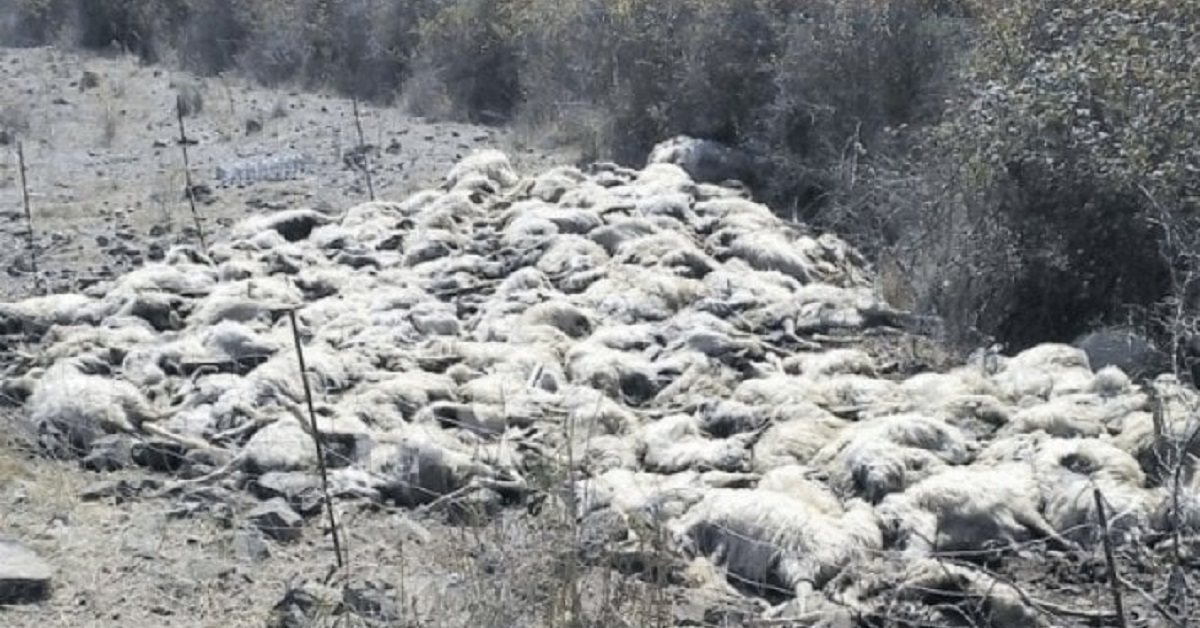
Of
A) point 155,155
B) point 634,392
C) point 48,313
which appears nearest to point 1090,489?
point 634,392

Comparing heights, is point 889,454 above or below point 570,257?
above

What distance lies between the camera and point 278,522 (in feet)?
22.0

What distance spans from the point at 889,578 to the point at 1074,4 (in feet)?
18.6

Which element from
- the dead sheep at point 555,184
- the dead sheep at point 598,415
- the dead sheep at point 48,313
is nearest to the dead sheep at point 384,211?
the dead sheep at point 555,184

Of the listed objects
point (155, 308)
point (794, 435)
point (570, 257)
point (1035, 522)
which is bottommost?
point (155, 308)

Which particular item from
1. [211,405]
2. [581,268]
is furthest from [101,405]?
[581,268]

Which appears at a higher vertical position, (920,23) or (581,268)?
(920,23)

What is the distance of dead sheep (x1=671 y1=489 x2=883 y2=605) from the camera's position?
590 cm

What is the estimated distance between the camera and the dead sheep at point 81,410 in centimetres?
782

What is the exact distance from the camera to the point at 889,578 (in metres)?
5.76

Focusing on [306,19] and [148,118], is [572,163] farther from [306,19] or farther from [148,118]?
[306,19]

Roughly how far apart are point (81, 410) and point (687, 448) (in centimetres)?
313

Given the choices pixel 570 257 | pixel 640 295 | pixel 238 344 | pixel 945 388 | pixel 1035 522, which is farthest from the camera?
pixel 570 257

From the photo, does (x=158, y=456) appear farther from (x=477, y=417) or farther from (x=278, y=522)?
(x=477, y=417)
